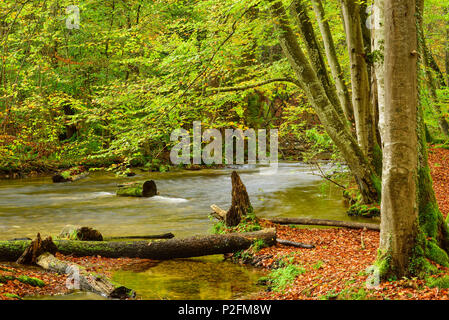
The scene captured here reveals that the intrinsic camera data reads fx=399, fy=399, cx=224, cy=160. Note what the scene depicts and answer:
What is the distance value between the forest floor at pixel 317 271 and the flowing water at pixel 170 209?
0.59 meters

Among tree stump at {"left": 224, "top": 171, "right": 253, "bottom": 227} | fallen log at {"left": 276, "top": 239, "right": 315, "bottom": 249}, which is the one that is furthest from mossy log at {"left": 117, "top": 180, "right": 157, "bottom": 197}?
fallen log at {"left": 276, "top": 239, "right": 315, "bottom": 249}

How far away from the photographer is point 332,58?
38.8ft

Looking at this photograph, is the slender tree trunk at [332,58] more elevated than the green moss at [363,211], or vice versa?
the slender tree trunk at [332,58]

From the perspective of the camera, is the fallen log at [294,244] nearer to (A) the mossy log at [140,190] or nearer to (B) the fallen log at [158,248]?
(B) the fallen log at [158,248]

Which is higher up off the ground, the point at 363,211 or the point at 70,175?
the point at 70,175

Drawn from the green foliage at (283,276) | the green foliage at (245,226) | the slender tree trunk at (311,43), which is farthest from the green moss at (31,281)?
the slender tree trunk at (311,43)

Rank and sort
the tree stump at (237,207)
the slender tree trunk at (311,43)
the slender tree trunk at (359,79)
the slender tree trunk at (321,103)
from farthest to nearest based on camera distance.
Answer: the slender tree trunk at (311,43) → the slender tree trunk at (359,79) → the slender tree trunk at (321,103) → the tree stump at (237,207)

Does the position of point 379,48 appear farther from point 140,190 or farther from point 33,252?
point 140,190

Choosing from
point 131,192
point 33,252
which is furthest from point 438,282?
point 131,192

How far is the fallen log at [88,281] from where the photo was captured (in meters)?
5.57

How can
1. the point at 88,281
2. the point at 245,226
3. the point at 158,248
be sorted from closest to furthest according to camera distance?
the point at 88,281 < the point at 158,248 < the point at 245,226

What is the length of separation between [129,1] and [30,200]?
12932 millimetres

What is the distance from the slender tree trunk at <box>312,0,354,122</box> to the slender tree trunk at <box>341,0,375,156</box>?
0.83 meters

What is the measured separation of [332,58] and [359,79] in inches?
50.5
